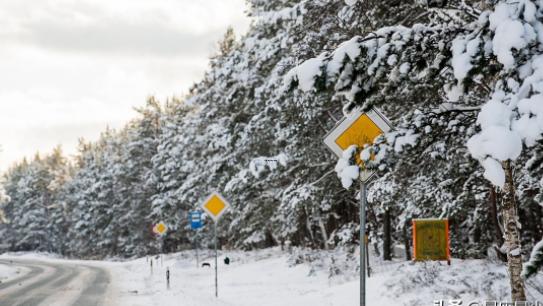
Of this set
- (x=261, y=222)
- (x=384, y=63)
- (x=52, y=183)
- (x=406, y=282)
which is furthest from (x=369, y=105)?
(x=52, y=183)

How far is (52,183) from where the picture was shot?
8506cm

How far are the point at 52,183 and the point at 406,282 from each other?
83.0 m

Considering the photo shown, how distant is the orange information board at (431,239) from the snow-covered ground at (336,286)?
234mm

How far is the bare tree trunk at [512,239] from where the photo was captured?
19.6 feet

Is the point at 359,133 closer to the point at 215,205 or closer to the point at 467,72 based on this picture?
the point at 467,72

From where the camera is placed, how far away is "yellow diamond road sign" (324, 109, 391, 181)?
591 cm

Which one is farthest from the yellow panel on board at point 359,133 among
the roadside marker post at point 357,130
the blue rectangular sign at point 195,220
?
the blue rectangular sign at point 195,220

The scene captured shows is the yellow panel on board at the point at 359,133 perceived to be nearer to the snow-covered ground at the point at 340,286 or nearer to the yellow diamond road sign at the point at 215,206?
the snow-covered ground at the point at 340,286

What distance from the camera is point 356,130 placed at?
607 cm

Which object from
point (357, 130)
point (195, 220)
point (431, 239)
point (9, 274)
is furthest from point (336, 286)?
point (9, 274)

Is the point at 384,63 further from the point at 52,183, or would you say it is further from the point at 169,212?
the point at 52,183

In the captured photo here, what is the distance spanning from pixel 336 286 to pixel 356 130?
27.8 ft

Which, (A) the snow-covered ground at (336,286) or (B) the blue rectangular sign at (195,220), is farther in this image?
(B) the blue rectangular sign at (195,220)

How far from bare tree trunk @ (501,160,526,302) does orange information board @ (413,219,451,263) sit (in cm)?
498
